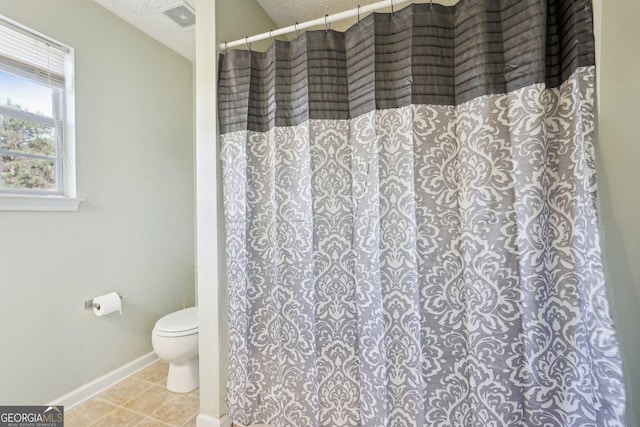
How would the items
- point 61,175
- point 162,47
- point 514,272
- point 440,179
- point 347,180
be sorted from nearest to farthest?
point 514,272
point 440,179
point 347,180
point 61,175
point 162,47

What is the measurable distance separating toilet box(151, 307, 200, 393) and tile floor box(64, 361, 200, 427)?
0.06 metres

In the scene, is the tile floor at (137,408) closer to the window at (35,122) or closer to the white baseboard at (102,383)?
the white baseboard at (102,383)

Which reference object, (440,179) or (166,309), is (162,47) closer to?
(166,309)

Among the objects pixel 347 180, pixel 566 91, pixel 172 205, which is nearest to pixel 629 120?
pixel 566 91

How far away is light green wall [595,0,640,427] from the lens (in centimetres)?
85

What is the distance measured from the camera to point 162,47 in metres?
2.18

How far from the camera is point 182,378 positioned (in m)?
1.74

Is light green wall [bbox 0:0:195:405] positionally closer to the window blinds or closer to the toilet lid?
the window blinds

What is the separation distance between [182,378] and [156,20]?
96.9 inches

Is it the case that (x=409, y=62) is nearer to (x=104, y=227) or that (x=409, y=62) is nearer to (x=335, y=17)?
(x=335, y=17)

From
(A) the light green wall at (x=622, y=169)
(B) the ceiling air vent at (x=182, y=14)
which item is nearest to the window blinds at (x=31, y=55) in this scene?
(B) the ceiling air vent at (x=182, y=14)

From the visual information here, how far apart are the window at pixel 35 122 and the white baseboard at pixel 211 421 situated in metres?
1.43

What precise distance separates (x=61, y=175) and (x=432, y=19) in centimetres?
216

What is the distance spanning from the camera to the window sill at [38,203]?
1.35 m
